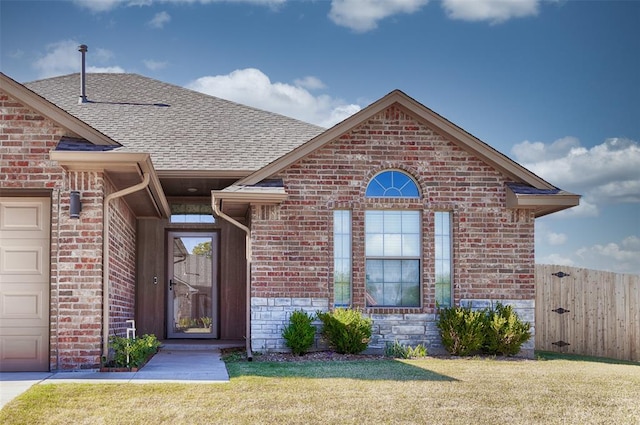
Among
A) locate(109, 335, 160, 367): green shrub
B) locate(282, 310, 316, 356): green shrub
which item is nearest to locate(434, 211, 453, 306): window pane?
locate(282, 310, 316, 356): green shrub

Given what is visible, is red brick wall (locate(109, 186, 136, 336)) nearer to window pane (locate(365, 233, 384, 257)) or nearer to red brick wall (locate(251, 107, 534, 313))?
red brick wall (locate(251, 107, 534, 313))

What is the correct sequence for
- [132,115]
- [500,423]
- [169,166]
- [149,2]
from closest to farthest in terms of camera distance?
[500,423]
[169,166]
[149,2]
[132,115]

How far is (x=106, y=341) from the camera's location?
33.7 feet

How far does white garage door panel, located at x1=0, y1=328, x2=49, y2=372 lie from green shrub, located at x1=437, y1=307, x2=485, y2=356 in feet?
20.7

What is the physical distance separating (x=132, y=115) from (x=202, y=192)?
2.70 metres

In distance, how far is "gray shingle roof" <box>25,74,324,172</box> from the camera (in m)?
14.3

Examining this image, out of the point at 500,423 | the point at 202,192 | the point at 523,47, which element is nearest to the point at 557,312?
the point at 523,47

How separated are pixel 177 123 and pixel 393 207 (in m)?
5.80

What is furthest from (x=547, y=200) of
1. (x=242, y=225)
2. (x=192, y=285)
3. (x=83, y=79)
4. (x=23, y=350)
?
(x=83, y=79)

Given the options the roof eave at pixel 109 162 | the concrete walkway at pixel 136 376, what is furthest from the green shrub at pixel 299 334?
the roof eave at pixel 109 162

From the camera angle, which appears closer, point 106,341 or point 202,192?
point 106,341

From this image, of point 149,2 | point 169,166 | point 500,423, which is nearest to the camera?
point 500,423

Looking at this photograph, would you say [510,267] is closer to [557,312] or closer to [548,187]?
[548,187]

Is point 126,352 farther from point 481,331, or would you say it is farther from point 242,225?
point 481,331
